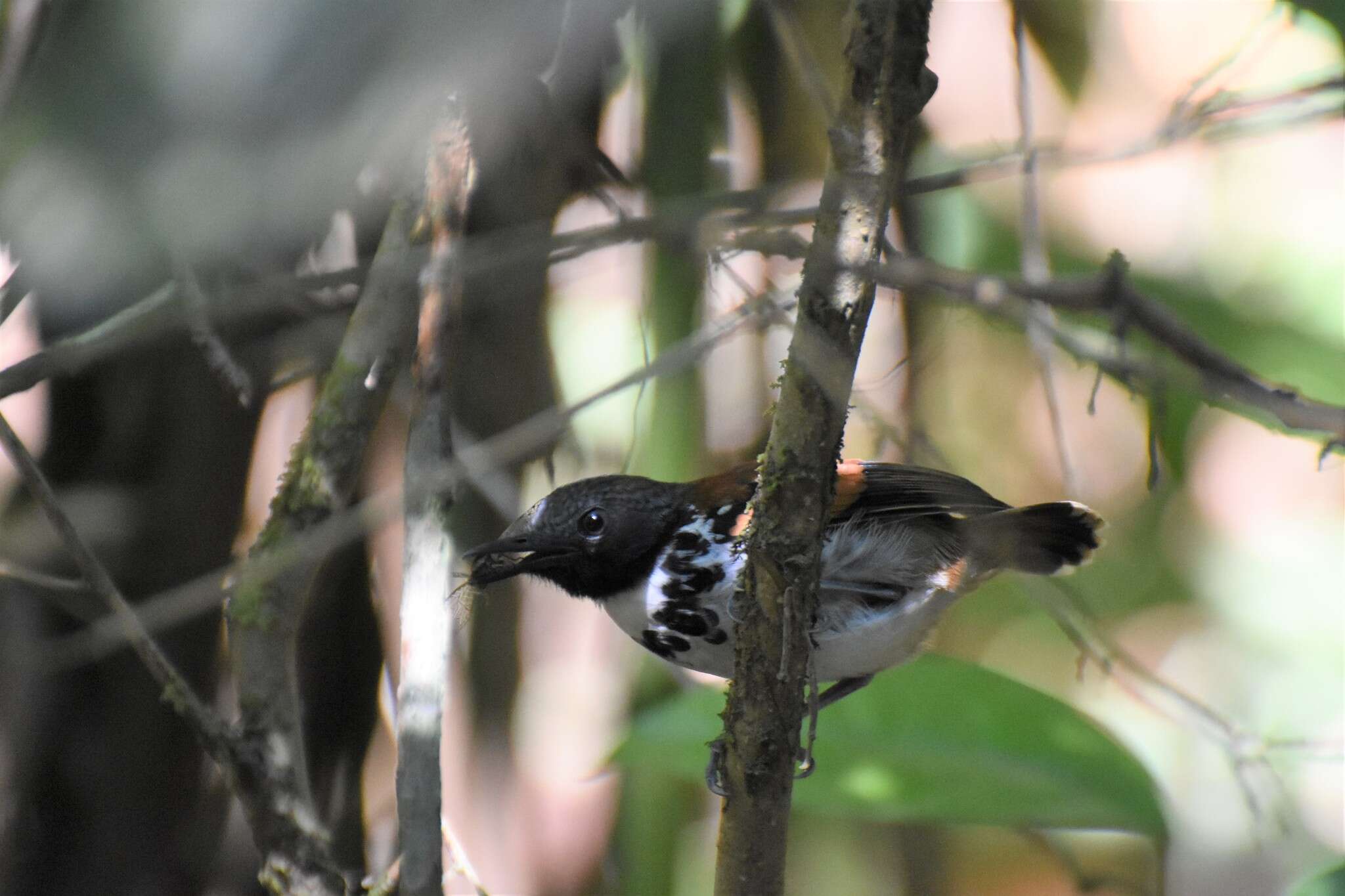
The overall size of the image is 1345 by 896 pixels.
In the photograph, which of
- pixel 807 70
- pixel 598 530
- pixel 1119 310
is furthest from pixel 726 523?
pixel 1119 310

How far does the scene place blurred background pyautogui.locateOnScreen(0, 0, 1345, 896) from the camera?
190 centimetres

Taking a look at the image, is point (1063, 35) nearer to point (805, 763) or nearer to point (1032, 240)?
point (1032, 240)

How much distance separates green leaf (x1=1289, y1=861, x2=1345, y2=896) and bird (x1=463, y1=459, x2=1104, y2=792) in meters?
0.88

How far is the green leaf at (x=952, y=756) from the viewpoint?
216 centimetres

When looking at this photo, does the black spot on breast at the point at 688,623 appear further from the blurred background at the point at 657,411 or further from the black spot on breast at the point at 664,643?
the blurred background at the point at 657,411

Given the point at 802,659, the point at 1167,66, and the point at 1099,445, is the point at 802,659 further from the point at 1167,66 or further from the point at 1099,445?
the point at 1167,66

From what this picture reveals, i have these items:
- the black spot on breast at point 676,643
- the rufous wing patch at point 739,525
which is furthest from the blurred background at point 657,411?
the rufous wing patch at point 739,525

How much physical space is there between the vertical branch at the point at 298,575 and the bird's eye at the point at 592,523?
0.55m

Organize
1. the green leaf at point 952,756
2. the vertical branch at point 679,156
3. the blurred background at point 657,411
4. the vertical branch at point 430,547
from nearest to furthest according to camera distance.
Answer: the vertical branch at point 430,547
the blurred background at point 657,411
the green leaf at point 952,756
the vertical branch at point 679,156

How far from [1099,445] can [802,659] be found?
8.98 ft

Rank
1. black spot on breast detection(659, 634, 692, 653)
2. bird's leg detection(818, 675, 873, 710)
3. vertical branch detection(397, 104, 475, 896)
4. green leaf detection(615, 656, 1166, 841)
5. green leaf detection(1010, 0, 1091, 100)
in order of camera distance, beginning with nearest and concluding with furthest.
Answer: vertical branch detection(397, 104, 475, 896) < green leaf detection(615, 656, 1166, 841) < black spot on breast detection(659, 634, 692, 653) < bird's leg detection(818, 675, 873, 710) < green leaf detection(1010, 0, 1091, 100)

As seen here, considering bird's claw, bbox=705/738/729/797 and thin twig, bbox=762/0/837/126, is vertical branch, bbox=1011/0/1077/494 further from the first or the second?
bird's claw, bbox=705/738/729/797

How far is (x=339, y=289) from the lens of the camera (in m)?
2.81

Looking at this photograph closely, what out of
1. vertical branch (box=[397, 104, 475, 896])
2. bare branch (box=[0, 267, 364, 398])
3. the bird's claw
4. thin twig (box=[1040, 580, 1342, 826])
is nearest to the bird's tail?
thin twig (box=[1040, 580, 1342, 826])
